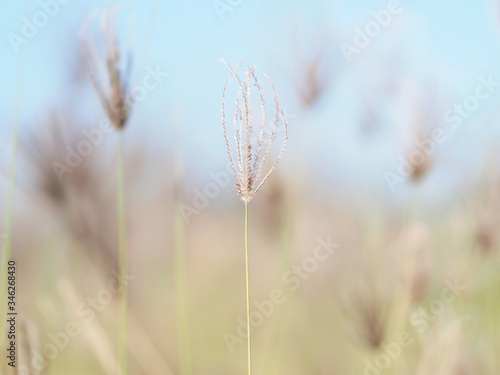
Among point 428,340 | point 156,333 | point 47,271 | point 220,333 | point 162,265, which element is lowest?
point 428,340

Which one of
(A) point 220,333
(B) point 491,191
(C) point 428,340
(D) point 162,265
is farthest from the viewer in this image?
(A) point 220,333

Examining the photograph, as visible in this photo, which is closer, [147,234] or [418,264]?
[418,264]

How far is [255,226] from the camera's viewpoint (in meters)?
1.05

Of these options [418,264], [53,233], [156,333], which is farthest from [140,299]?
[418,264]

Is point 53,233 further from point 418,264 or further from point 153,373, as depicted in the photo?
point 418,264

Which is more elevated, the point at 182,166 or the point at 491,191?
the point at 182,166

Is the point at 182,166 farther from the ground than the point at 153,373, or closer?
farther from the ground

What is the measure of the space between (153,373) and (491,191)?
0.70m

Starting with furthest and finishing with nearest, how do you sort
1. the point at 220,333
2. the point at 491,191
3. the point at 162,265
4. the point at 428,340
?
the point at 220,333 < the point at 162,265 < the point at 491,191 < the point at 428,340

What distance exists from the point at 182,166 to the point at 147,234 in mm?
307

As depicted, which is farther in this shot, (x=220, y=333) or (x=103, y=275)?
(x=220, y=333)

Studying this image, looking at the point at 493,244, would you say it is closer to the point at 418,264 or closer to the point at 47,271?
the point at 418,264

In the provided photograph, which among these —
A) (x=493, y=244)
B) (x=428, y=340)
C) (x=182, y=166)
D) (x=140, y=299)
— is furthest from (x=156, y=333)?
(x=493, y=244)

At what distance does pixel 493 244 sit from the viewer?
98 centimetres
